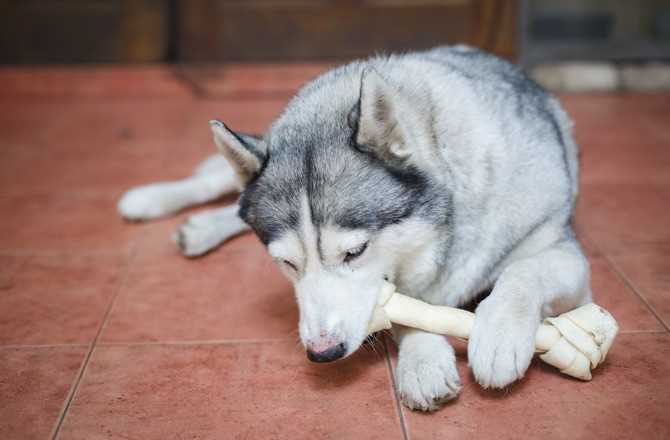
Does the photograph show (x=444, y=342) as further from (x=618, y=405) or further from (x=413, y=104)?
(x=413, y=104)

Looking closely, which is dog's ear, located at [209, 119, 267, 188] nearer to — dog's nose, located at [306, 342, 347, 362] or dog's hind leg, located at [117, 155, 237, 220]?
dog's nose, located at [306, 342, 347, 362]

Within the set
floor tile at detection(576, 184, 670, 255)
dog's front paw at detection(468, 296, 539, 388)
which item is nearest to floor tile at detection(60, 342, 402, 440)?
dog's front paw at detection(468, 296, 539, 388)

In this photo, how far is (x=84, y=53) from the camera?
5.62 meters

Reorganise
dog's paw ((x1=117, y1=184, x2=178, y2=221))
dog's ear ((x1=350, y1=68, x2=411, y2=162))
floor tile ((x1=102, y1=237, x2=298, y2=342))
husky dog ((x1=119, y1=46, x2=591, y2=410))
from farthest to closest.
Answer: dog's paw ((x1=117, y1=184, x2=178, y2=221)) → floor tile ((x1=102, y1=237, x2=298, y2=342)) → husky dog ((x1=119, y1=46, x2=591, y2=410)) → dog's ear ((x1=350, y1=68, x2=411, y2=162))

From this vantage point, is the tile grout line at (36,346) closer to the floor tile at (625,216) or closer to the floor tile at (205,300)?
the floor tile at (205,300)

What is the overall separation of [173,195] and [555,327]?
6.61 feet

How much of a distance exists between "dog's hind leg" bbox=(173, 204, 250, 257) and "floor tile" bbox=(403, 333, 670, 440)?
1307 millimetres

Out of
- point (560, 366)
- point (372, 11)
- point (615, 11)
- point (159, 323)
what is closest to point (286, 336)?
point (159, 323)

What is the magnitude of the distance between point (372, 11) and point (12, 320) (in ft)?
12.7

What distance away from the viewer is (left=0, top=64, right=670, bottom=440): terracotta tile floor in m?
1.91

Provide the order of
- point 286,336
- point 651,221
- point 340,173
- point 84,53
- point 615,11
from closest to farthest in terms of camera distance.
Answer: point 340,173, point 286,336, point 651,221, point 615,11, point 84,53

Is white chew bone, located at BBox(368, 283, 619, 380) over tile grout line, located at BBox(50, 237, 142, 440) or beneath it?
over

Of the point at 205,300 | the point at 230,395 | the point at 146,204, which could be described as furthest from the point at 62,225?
the point at 230,395

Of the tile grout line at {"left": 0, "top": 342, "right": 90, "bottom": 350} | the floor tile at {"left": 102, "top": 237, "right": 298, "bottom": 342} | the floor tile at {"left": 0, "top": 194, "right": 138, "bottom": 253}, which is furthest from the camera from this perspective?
the floor tile at {"left": 0, "top": 194, "right": 138, "bottom": 253}
